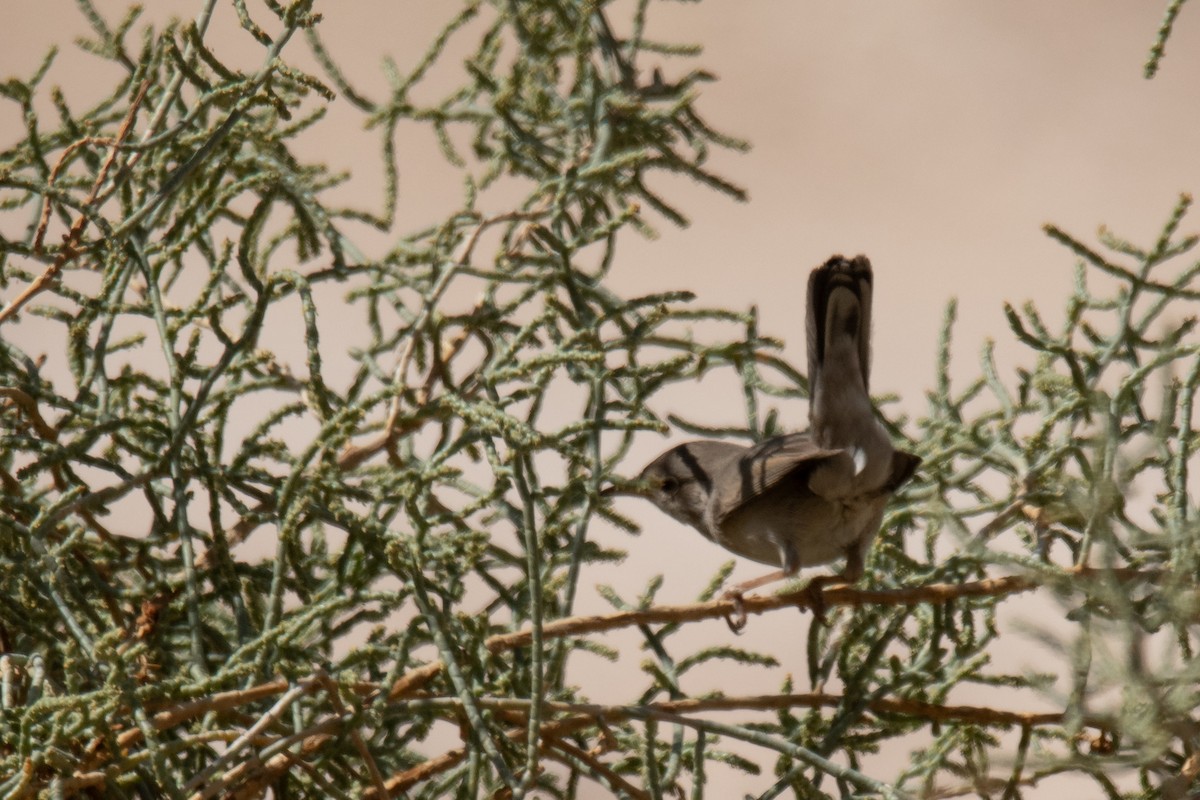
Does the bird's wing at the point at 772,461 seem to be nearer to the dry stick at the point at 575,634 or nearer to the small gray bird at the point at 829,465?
the small gray bird at the point at 829,465

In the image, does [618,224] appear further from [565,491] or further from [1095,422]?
[1095,422]

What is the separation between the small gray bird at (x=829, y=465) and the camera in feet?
8.92

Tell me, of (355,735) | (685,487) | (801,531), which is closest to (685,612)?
(355,735)

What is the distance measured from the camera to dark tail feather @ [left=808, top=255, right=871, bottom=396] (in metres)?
2.76

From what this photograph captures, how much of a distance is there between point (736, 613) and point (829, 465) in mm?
809

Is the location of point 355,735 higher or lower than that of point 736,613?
lower

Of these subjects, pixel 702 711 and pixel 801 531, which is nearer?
pixel 702 711

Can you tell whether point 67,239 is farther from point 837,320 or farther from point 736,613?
point 837,320

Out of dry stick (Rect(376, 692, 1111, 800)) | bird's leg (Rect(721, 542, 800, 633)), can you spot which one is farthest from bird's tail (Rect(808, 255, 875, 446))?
dry stick (Rect(376, 692, 1111, 800))

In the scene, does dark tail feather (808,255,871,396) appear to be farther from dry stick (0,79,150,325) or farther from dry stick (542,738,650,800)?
dry stick (0,79,150,325)

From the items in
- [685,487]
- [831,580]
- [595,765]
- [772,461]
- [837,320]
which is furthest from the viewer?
[685,487]

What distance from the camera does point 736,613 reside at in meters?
2.15

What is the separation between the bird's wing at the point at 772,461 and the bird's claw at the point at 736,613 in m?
0.23

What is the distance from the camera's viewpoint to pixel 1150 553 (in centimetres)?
212
